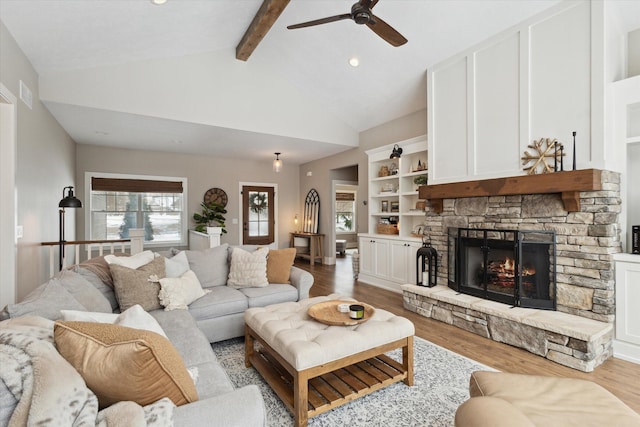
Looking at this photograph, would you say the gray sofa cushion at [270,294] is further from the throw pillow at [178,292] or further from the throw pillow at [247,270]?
the throw pillow at [178,292]

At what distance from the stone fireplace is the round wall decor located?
5620 mm

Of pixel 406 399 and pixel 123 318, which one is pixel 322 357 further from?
pixel 123 318

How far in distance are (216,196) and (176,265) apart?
→ 4.76 metres

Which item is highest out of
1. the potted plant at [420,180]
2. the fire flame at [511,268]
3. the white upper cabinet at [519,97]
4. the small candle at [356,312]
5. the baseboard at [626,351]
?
the white upper cabinet at [519,97]

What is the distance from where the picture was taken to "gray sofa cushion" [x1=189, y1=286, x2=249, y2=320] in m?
2.85

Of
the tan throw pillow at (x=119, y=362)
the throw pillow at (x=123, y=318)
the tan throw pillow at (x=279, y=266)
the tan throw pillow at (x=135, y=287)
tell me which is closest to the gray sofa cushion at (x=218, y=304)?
the tan throw pillow at (x=135, y=287)

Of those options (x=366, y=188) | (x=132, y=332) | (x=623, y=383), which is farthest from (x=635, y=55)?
(x=132, y=332)

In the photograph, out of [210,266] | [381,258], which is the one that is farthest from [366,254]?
[210,266]

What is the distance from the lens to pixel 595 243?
2816 mm

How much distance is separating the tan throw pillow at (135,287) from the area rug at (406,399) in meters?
0.78

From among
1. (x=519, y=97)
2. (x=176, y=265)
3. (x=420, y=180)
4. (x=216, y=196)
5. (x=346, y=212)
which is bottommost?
(x=176, y=265)

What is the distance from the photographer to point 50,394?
2.85 feet

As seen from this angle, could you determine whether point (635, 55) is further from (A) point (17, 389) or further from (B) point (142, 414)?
(A) point (17, 389)

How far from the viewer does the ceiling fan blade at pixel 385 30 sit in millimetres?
2690
